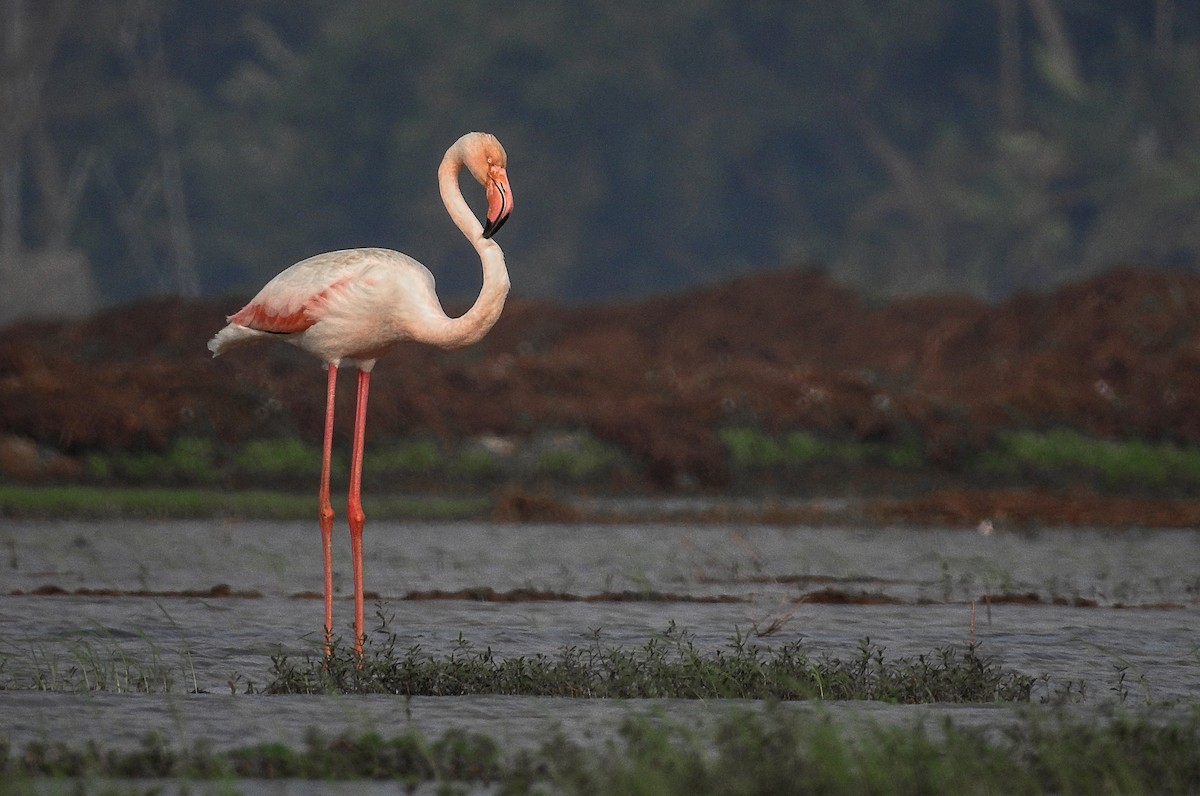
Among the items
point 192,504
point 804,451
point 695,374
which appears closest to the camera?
point 192,504

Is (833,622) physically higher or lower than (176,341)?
lower

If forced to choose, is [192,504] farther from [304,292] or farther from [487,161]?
[487,161]

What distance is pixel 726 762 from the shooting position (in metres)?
4.79

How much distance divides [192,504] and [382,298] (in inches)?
296

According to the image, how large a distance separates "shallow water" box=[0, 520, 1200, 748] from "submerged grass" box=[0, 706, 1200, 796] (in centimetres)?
25

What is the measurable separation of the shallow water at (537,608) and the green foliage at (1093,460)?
454 centimetres

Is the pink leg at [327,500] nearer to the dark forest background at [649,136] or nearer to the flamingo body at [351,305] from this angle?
the flamingo body at [351,305]

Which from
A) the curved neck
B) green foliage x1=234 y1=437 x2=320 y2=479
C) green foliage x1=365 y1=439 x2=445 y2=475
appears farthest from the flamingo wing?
green foliage x1=365 y1=439 x2=445 y2=475

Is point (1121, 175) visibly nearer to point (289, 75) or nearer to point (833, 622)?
point (289, 75)

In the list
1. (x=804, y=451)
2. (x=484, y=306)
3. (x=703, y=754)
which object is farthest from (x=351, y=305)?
(x=804, y=451)

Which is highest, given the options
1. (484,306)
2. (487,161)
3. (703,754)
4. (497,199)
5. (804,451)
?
(487,161)

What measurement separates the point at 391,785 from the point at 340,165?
157 feet

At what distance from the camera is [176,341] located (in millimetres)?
25047

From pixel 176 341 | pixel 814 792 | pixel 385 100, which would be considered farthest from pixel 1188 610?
pixel 385 100
